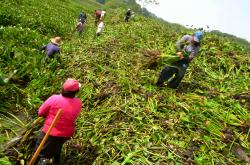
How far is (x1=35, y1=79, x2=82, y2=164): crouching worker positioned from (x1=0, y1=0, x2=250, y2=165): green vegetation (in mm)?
737

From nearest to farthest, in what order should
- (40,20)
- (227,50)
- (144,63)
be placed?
(144,63) < (227,50) < (40,20)

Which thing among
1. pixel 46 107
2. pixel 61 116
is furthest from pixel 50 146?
pixel 46 107

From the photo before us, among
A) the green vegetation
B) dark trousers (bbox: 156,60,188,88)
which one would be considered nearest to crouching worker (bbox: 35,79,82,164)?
the green vegetation

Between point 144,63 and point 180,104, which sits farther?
point 144,63

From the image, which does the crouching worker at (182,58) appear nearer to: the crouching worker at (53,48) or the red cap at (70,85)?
the crouching worker at (53,48)

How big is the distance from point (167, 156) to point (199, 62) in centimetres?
706

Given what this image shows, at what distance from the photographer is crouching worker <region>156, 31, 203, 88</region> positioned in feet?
32.2

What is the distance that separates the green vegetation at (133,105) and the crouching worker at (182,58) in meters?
0.32

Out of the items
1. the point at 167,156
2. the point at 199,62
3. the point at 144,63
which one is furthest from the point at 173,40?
the point at 167,156

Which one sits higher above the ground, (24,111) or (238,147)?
(238,147)

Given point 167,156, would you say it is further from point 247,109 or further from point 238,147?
point 247,109

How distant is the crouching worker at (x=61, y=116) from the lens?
599 cm

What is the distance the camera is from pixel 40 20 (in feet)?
65.7

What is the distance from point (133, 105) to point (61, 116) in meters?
2.59
